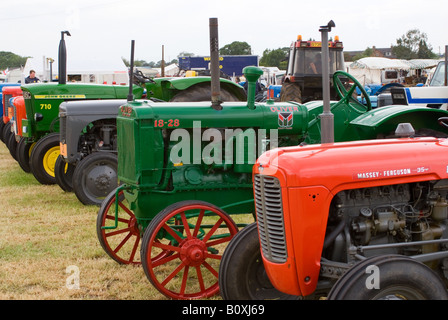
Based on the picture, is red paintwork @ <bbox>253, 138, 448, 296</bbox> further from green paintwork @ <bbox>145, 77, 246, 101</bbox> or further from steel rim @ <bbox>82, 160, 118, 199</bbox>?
green paintwork @ <bbox>145, 77, 246, 101</bbox>

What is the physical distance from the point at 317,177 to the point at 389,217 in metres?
0.50

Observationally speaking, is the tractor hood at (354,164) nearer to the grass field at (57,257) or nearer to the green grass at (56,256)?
the green grass at (56,256)

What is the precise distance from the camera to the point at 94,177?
663 centimetres

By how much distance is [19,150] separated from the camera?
916cm

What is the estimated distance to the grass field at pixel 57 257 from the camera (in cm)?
414

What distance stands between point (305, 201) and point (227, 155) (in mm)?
1527

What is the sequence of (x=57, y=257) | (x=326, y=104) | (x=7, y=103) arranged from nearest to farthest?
(x=326, y=104) < (x=57, y=257) < (x=7, y=103)

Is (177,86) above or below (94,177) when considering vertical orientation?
above

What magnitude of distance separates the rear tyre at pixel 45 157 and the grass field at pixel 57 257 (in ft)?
2.15

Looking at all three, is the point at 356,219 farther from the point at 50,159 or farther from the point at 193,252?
the point at 50,159

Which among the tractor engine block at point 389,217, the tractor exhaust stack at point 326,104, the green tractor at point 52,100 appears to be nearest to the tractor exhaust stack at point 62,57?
the green tractor at point 52,100

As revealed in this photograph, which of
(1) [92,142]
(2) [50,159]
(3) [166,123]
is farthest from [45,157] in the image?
(3) [166,123]
